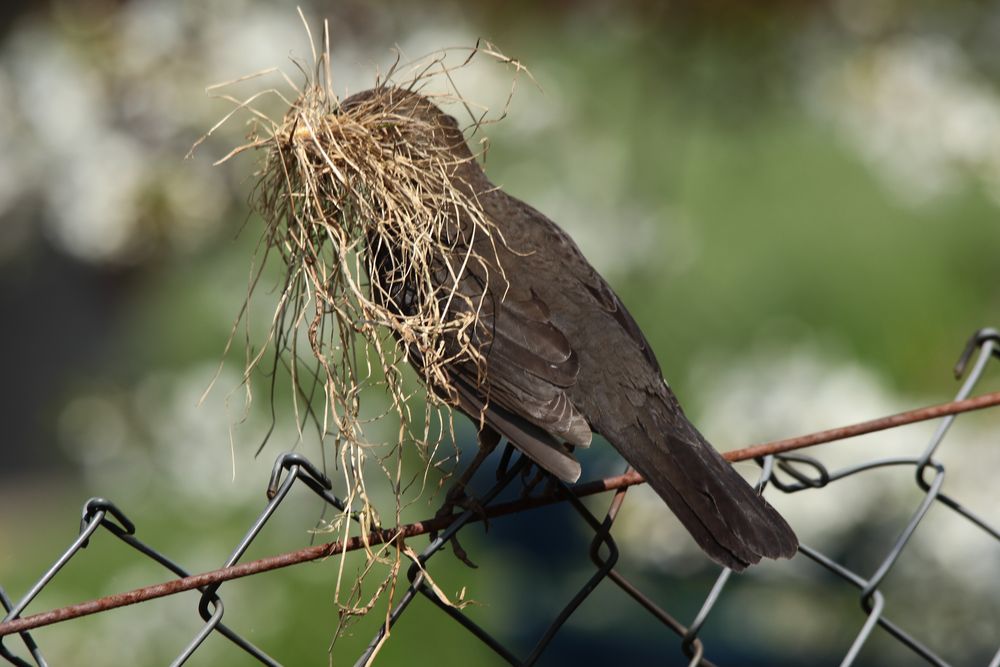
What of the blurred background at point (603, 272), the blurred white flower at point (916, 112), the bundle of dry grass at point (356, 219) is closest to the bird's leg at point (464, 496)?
the bundle of dry grass at point (356, 219)

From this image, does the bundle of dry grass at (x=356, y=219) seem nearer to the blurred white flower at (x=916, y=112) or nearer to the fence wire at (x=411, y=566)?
the fence wire at (x=411, y=566)

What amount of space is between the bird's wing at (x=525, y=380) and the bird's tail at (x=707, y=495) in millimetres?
149

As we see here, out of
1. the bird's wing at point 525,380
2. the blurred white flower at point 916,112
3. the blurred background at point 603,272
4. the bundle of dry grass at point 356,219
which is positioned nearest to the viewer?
the bundle of dry grass at point 356,219

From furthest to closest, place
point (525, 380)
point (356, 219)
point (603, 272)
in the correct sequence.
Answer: point (603, 272) → point (525, 380) → point (356, 219)

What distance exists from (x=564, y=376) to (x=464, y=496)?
347mm

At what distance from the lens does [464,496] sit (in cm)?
263

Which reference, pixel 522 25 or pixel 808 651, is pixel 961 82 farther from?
pixel 808 651

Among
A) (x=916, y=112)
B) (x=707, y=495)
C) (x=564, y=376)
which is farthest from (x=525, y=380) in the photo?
(x=916, y=112)

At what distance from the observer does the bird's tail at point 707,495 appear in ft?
7.77

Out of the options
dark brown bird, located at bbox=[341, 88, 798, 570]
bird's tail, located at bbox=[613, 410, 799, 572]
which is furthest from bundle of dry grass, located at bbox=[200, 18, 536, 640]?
bird's tail, located at bbox=[613, 410, 799, 572]

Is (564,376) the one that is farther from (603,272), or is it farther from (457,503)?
(603,272)

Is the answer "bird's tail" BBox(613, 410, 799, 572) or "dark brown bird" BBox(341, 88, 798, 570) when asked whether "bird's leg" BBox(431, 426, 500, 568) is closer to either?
"dark brown bird" BBox(341, 88, 798, 570)

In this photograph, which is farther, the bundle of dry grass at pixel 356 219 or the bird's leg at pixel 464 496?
the bird's leg at pixel 464 496

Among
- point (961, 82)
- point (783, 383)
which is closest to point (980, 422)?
point (783, 383)
